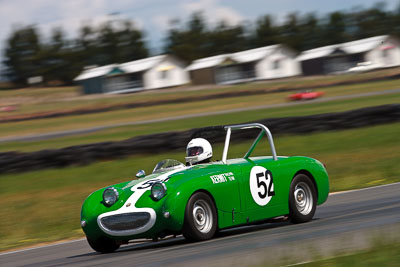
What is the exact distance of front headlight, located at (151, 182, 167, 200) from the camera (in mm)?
7336

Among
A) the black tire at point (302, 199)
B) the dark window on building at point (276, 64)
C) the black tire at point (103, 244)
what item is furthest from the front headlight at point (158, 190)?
the dark window on building at point (276, 64)

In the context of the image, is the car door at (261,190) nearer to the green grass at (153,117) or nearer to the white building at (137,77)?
the green grass at (153,117)

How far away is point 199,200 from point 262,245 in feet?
3.66

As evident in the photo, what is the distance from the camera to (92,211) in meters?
7.77

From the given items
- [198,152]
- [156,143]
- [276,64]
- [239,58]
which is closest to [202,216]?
[198,152]

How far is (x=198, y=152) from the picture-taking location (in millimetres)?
8430

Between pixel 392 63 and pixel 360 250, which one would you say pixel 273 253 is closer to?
pixel 360 250

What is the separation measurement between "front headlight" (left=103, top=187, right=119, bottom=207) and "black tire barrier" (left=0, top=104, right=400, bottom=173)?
935cm

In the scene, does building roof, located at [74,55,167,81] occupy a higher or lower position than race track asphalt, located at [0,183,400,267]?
higher

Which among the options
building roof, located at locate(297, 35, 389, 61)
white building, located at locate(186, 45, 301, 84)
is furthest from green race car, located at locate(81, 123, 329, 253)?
white building, located at locate(186, 45, 301, 84)

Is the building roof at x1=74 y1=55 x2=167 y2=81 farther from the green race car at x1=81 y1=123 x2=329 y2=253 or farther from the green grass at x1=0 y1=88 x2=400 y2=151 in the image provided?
the green race car at x1=81 y1=123 x2=329 y2=253

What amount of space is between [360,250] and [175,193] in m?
2.18

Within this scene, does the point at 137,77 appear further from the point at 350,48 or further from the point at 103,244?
the point at 103,244

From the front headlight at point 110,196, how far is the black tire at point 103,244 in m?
0.40
